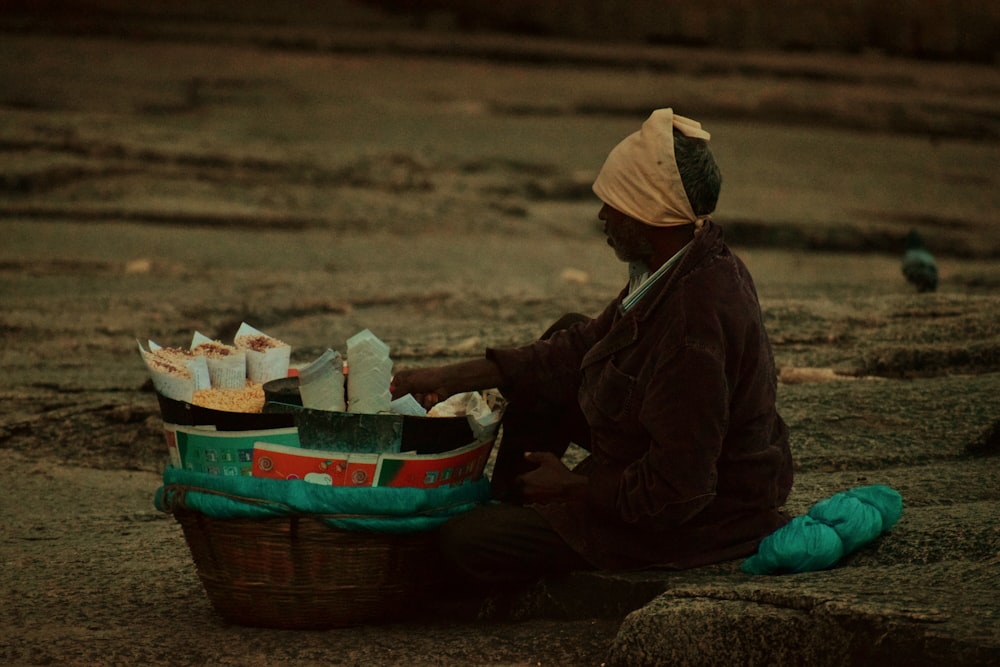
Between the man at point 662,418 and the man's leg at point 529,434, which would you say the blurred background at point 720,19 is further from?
the man at point 662,418

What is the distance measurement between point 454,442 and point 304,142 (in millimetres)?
7167

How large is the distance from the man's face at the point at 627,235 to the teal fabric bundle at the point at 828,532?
2.05 feet

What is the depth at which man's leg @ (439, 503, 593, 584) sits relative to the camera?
9.46 feet

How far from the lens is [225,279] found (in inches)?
282

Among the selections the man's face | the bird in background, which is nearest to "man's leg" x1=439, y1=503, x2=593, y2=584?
the man's face

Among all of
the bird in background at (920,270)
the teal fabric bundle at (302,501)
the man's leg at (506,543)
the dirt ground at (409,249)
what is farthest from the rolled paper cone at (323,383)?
the bird in background at (920,270)

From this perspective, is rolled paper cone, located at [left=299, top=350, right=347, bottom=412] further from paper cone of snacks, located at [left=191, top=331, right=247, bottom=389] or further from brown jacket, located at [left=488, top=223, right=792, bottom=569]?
brown jacket, located at [left=488, top=223, right=792, bottom=569]

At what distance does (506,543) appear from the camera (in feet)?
9.48

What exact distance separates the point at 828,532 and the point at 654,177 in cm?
80

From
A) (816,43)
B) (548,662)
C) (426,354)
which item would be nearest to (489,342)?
(426,354)

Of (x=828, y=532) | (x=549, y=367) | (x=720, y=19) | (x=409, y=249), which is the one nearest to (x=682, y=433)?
(x=828, y=532)

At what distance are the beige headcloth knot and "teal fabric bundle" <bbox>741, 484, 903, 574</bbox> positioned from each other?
0.66m

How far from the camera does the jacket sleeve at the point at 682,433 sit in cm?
266

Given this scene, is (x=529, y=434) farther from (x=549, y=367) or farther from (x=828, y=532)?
(x=828, y=532)
